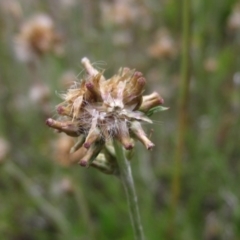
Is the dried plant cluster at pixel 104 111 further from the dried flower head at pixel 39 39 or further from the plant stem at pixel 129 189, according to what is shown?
the dried flower head at pixel 39 39

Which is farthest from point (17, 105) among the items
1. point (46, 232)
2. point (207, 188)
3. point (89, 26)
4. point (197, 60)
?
point (207, 188)

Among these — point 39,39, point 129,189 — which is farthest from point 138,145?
point 129,189

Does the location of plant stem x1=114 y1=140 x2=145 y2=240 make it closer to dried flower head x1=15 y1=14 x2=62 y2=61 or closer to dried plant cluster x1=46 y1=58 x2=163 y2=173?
dried plant cluster x1=46 y1=58 x2=163 y2=173

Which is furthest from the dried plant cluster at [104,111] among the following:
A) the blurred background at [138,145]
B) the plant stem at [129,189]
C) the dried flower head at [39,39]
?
the dried flower head at [39,39]

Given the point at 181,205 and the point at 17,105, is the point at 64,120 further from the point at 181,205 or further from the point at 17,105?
the point at 17,105

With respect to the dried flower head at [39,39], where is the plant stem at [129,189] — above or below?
below
